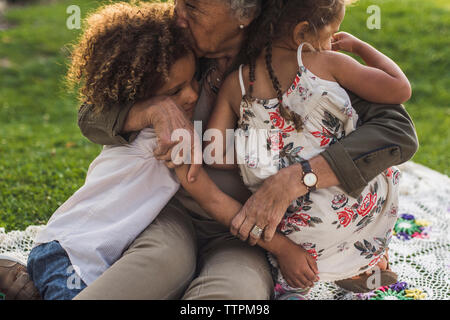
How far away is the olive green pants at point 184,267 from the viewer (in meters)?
1.94

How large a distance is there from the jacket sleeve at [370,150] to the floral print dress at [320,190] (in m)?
0.07

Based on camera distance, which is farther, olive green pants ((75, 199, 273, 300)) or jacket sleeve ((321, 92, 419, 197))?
jacket sleeve ((321, 92, 419, 197))

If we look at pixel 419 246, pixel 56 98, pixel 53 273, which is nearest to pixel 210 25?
pixel 53 273

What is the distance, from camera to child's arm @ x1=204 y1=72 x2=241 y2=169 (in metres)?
2.28

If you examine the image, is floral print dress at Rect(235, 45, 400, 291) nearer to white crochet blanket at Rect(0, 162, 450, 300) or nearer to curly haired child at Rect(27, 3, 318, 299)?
curly haired child at Rect(27, 3, 318, 299)

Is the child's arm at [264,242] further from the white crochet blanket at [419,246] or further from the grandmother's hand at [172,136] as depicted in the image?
the white crochet blanket at [419,246]

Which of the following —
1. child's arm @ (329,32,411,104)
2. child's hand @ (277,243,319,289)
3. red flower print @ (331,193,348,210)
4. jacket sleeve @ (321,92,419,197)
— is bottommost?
child's hand @ (277,243,319,289)

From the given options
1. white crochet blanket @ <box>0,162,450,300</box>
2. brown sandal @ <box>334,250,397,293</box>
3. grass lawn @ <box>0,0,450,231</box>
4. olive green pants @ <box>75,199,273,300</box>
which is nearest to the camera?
olive green pants @ <box>75,199,273,300</box>

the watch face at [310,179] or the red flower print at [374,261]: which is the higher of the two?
the watch face at [310,179]

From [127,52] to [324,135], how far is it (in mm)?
961

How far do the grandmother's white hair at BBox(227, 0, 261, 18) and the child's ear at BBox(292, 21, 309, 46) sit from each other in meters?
0.20

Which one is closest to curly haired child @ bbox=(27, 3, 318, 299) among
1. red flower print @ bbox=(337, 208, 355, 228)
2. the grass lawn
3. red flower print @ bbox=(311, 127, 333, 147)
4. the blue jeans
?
the blue jeans

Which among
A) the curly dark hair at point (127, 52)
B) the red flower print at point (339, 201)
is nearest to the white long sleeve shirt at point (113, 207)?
the curly dark hair at point (127, 52)
